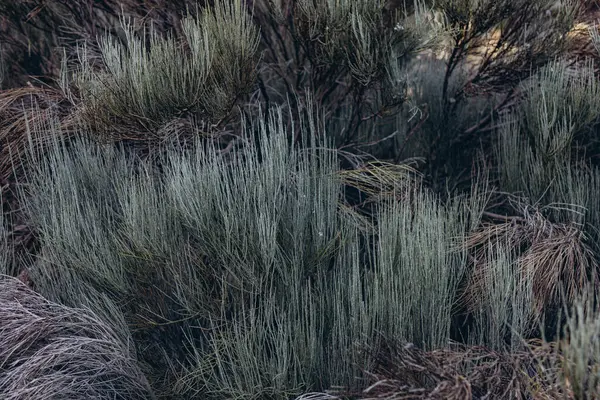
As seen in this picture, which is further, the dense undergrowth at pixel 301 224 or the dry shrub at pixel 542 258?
the dry shrub at pixel 542 258

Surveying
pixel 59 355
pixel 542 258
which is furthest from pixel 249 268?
pixel 542 258

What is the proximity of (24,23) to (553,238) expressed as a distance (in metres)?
4.95

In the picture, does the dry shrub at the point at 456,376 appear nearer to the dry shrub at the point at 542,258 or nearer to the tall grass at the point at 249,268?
the tall grass at the point at 249,268

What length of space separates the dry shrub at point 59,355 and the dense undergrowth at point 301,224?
16mm

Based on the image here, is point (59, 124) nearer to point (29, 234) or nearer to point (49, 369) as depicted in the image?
point (29, 234)

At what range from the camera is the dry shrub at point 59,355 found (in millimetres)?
3555

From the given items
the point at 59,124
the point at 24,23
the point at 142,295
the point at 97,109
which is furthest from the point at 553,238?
the point at 24,23

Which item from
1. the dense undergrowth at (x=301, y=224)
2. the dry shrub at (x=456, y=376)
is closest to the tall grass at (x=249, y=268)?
the dense undergrowth at (x=301, y=224)

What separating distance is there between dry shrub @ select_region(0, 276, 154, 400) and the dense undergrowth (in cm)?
2

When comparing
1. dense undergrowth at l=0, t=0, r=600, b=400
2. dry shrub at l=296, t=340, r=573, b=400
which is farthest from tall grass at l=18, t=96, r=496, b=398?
dry shrub at l=296, t=340, r=573, b=400

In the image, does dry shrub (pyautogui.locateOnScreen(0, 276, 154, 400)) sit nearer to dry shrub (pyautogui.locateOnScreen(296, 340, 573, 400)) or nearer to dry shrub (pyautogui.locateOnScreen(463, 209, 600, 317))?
dry shrub (pyautogui.locateOnScreen(296, 340, 573, 400))

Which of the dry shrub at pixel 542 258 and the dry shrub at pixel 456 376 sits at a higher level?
the dry shrub at pixel 542 258

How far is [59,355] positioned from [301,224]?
1.48m

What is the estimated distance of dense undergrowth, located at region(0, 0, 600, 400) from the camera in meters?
3.68
